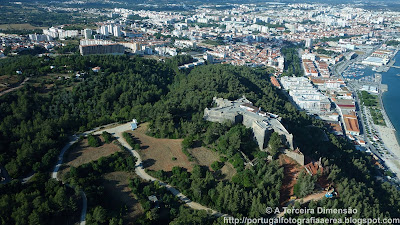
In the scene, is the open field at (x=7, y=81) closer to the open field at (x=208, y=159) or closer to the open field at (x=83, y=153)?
the open field at (x=83, y=153)

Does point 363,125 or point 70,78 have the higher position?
point 70,78

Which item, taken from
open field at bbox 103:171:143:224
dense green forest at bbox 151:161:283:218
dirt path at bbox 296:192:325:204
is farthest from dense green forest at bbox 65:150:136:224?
dirt path at bbox 296:192:325:204

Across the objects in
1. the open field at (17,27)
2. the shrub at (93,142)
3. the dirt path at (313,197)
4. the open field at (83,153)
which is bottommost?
the dirt path at (313,197)

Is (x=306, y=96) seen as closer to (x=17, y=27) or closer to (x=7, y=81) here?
(x=7, y=81)

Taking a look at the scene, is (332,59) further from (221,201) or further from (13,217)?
(13,217)

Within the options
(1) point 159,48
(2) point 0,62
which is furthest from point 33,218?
(1) point 159,48

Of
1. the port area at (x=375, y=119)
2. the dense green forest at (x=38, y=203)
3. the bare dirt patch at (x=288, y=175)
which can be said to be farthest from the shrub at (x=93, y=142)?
the port area at (x=375, y=119)

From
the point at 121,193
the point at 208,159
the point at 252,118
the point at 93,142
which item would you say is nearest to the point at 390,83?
the point at 252,118
